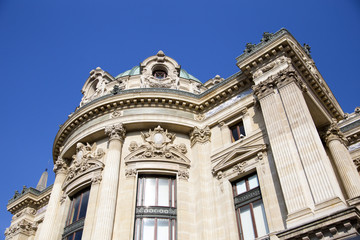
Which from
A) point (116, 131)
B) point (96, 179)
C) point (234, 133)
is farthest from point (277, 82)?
point (96, 179)

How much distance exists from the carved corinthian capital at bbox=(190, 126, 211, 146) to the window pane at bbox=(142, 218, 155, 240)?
5.86 metres

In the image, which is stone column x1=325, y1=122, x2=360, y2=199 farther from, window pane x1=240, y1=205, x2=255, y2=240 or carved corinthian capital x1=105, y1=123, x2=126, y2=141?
carved corinthian capital x1=105, y1=123, x2=126, y2=141

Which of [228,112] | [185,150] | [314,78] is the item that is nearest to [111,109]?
[185,150]

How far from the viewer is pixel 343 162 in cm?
2119

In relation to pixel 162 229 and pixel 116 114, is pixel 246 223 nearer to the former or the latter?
pixel 162 229

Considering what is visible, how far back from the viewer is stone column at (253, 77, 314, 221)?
14.1 m

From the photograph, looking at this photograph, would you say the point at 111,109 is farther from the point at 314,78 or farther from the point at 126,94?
the point at 314,78

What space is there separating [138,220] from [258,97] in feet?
31.8

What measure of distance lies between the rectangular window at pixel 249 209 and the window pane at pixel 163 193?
4.08 meters

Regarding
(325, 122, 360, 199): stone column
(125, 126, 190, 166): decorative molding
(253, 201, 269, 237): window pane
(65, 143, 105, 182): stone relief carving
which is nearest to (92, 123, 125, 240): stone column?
(125, 126, 190, 166): decorative molding

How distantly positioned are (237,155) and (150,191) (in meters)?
Result: 5.60

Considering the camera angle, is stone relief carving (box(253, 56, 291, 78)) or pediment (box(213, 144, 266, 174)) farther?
stone relief carving (box(253, 56, 291, 78))

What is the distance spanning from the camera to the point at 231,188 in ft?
62.9

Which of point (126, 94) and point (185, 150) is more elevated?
point (126, 94)
